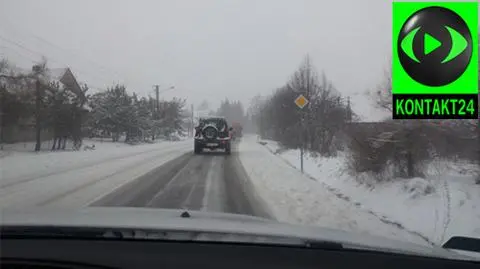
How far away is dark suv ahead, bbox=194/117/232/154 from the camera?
83.2 ft

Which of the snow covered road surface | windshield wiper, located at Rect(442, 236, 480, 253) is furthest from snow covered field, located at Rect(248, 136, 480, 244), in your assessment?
windshield wiper, located at Rect(442, 236, 480, 253)

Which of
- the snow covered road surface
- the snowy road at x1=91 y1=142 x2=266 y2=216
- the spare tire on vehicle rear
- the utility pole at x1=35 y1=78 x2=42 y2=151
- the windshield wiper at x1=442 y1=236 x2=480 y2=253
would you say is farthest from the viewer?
the utility pole at x1=35 y1=78 x2=42 y2=151

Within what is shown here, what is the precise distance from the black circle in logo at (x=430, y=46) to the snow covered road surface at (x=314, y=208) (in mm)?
2533

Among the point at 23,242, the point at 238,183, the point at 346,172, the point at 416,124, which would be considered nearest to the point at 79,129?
the point at 238,183

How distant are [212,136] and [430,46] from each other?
1916cm

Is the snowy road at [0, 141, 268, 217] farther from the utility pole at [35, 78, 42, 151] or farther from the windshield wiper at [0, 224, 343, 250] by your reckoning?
the utility pole at [35, 78, 42, 151]

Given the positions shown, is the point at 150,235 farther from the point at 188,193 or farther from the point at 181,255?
the point at 188,193

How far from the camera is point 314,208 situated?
8562mm

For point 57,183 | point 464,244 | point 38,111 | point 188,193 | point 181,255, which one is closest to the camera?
point 181,255

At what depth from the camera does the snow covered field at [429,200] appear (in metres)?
6.45

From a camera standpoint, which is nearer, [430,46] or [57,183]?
[430,46]

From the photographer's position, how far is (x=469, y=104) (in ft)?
24.6

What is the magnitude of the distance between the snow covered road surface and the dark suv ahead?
40.2ft

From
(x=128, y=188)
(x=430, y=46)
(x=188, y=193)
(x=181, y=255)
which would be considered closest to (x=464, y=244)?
(x=181, y=255)
